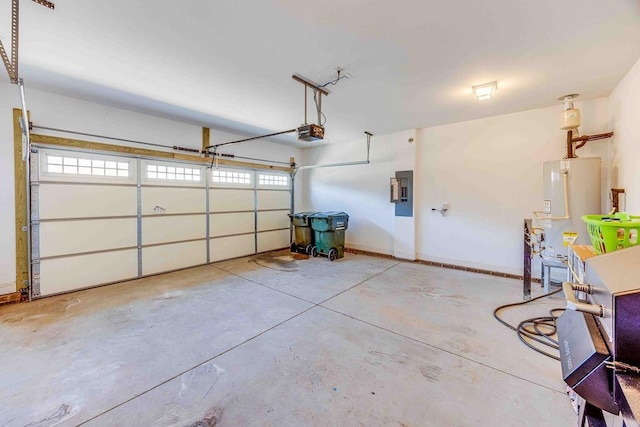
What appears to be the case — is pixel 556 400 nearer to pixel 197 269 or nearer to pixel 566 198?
pixel 566 198

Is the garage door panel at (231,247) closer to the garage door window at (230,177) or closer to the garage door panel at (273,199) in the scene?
the garage door panel at (273,199)

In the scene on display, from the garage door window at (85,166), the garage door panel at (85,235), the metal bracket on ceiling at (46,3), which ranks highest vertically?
Result: the metal bracket on ceiling at (46,3)

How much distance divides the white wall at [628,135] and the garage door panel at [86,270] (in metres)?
6.52

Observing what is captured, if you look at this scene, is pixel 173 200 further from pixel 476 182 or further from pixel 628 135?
pixel 628 135

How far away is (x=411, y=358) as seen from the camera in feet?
7.16

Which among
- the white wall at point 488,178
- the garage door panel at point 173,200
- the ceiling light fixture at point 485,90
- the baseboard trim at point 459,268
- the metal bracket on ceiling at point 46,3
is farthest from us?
the garage door panel at point 173,200

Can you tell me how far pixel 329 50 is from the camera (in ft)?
8.03

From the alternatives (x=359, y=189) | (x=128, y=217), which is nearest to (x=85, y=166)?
(x=128, y=217)

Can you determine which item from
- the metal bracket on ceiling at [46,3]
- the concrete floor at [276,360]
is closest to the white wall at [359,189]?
the concrete floor at [276,360]

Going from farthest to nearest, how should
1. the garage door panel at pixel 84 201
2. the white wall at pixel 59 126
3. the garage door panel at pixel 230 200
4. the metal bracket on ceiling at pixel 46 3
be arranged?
the garage door panel at pixel 230 200 → the garage door panel at pixel 84 201 → the white wall at pixel 59 126 → the metal bracket on ceiling at pixel 46 3

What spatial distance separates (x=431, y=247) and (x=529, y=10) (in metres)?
4.00

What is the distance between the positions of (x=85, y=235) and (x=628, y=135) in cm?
703

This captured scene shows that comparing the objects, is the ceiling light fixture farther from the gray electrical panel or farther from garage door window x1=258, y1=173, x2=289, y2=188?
garage door window x1=258, y1=173, x2=289, y2=188

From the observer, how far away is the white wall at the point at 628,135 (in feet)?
8.38
